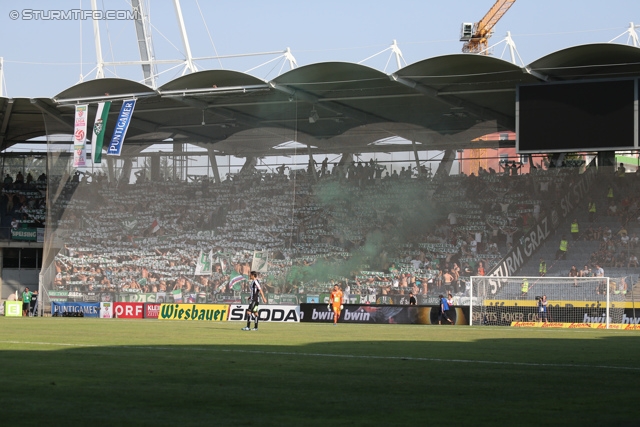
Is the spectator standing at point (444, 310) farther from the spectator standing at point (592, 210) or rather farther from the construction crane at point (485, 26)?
the construction crane at point (485, 26)

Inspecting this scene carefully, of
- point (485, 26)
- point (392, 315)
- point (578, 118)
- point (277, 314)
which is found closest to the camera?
point (578, 118)

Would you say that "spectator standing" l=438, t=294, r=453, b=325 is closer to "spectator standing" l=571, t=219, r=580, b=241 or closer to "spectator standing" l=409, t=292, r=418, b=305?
"spectator standing" l=409, t=292, r=418, b=305

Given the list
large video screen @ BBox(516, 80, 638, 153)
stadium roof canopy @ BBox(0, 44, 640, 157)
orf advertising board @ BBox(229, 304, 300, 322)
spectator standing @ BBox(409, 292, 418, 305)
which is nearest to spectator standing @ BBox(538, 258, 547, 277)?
spectator standing @ BBox(409, 292, 418, 305)

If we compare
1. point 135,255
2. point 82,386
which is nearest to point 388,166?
point 135,255

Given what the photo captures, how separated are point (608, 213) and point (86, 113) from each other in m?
25.9

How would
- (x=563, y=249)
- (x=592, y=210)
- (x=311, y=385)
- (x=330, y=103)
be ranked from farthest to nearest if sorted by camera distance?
(x=330, y=103)
(x=592, y=210)
(x=563, y=249)
(x=311, y=385)

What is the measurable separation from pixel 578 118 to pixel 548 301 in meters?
7.62

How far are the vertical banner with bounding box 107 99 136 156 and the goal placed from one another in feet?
60.1

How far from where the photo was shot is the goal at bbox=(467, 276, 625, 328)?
121ft

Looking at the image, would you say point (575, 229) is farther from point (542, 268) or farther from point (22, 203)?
point (22, 203)

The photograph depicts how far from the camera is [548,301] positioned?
38.4m

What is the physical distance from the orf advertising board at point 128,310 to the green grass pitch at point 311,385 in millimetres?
26562

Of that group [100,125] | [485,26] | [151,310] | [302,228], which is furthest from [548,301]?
[485,26]

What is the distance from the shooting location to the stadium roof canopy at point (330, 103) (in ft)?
131
